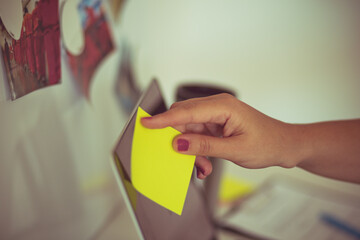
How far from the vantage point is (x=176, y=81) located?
1.05 meters

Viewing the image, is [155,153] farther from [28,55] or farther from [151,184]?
[28,55]

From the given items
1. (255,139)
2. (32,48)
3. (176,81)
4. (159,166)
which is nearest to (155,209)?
(159,166)

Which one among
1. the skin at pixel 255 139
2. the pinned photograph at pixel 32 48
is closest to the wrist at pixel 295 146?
the skin at pixel 255 139

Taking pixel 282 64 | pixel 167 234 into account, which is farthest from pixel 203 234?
pixel 282 64

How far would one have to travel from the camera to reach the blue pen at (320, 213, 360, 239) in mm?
691

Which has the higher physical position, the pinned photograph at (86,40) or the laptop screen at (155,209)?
the pinned photograph at (86,40)

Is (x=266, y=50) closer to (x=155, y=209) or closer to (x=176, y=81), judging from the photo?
(x=176, y=81)

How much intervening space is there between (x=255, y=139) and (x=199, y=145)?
0.10 m

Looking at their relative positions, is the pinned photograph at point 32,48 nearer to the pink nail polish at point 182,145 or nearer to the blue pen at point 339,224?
the pink nail polish at point 182,145

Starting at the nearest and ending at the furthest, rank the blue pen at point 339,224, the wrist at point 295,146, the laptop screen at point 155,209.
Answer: the laptop screen at point 155,209 → the wrist at point 295,146 → the blue pen at point 339,224

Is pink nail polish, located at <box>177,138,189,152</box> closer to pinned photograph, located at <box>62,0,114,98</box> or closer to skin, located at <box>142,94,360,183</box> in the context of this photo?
skin, located at <box>142,94,360,183</box>

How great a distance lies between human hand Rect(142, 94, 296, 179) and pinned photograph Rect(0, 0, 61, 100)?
0.64ft

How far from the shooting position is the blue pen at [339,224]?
0.69 metres

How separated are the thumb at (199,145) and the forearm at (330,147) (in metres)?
0.16
